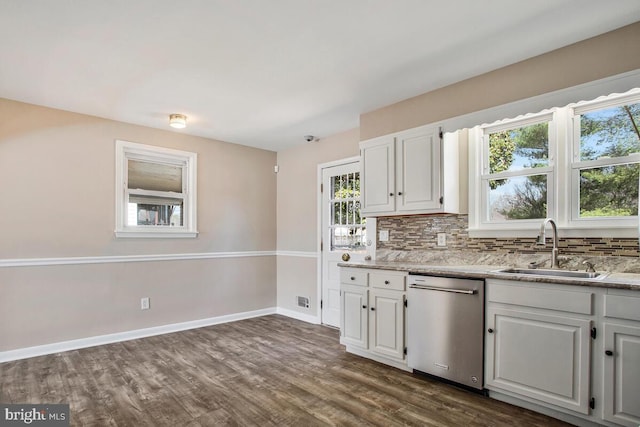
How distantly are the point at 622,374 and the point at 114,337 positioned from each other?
4350 mm

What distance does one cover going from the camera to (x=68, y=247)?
3717 mm

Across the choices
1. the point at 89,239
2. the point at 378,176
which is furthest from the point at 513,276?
the point at 89,239

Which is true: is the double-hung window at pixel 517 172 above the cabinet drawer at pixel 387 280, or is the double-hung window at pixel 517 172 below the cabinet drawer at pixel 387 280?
above

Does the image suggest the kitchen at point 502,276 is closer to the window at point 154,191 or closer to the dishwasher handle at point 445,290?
the dishwasher handle at point 445,290

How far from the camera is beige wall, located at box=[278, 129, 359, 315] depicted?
15.9ft

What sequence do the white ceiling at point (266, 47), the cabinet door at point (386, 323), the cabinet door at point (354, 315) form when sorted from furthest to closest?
the cabinet door at point (354, 315) < the cabinet door at point (386, 323) < the white ceiling at point (266, 47)

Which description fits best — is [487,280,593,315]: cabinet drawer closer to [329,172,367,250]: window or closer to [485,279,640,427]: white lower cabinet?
[485,279,640,427]: white lower cabinet

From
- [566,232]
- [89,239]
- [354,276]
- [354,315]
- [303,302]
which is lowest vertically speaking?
[303,302]

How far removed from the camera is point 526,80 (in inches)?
106

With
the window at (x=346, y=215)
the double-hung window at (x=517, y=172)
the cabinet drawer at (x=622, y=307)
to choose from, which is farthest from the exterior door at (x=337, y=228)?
the cabinet drawer at (x=622, y=307)

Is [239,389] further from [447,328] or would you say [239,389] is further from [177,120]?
[177,120]

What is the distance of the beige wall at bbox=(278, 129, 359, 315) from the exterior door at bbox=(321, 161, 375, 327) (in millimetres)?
159

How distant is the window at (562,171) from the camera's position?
8.31 ft

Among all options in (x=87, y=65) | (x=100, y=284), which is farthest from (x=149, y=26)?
(x=100, y=284)
